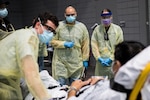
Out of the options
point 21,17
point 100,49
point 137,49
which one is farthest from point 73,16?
point 21,17

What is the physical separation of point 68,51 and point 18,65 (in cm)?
198

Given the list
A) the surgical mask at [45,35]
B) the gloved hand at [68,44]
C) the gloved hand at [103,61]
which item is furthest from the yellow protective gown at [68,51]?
the surgical mask at [45,35]

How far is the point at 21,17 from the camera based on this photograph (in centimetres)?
918

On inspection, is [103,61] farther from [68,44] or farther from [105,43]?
[68,44]

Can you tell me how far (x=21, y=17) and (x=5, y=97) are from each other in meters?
7.58

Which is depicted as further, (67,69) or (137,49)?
(67,69)

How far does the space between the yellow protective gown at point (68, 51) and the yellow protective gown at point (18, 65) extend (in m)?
1.82

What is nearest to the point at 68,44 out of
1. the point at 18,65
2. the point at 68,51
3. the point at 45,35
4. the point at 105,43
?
the point at 68,51

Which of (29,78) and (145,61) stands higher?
(145,61)

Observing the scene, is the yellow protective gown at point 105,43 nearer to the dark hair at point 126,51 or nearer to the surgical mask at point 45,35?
the surgical mask at point 45,35

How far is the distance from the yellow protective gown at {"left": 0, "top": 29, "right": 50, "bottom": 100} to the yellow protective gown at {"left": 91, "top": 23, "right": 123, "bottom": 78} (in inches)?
74.3

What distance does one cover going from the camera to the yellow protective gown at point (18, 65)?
5.43ft

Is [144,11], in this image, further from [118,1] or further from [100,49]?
[100,49]

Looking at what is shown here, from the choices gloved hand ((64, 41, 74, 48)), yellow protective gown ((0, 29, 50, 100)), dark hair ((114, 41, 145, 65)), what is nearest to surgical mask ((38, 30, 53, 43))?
yellow protective gown ((0, 29, 50, 100))
